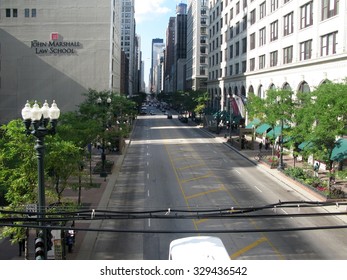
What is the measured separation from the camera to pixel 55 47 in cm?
7756

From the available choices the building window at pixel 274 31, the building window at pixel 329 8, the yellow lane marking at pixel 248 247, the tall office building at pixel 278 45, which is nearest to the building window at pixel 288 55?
the tall office building at pixel 278 45

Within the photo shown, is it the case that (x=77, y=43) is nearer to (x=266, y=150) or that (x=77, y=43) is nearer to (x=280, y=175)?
(x=266, y=150)

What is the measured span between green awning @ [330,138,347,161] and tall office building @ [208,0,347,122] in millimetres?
8327

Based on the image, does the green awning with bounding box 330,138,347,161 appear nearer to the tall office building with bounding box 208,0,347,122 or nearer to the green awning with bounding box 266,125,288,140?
the tall office building with bounding box 208,0,347,122

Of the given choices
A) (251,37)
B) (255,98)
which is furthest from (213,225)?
(251,37)

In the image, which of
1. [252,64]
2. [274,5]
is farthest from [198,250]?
[252,64]

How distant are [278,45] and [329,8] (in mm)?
16008

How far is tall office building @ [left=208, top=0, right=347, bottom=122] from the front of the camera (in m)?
44.8

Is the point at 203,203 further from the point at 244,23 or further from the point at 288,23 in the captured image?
the point at 244,23

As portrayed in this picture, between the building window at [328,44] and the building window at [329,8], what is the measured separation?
6.44ft

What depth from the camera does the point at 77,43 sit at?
77688 millimetres

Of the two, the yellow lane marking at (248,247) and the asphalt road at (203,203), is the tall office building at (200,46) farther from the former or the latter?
the yellow lane marking at (248,247)

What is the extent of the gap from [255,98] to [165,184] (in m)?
18.0

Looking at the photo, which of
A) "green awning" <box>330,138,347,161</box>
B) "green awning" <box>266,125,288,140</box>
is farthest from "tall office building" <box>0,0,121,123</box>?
"green awning" <box>330,138,347,161</box>
